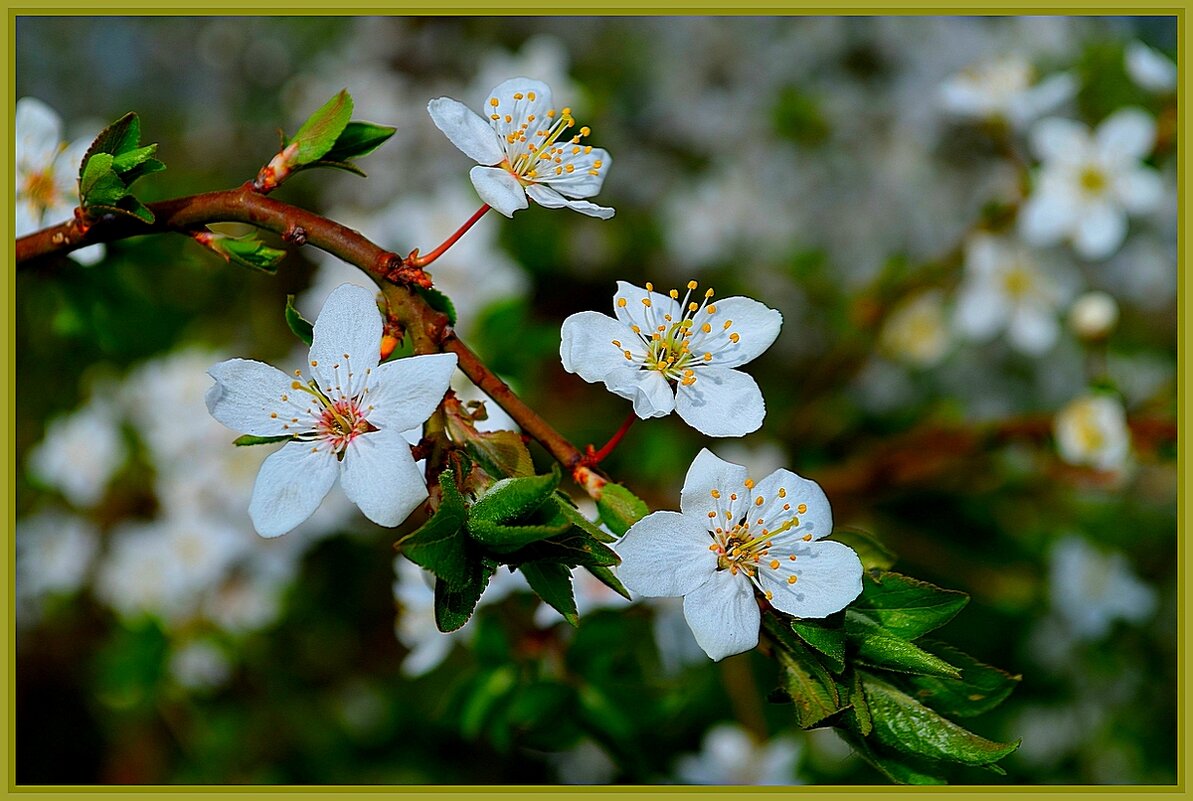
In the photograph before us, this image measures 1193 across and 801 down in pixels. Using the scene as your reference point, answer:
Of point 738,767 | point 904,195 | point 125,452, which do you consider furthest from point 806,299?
point 125,452

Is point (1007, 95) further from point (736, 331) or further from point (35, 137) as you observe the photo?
point (35, 137)

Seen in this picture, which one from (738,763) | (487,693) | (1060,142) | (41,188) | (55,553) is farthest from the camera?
(55,553)

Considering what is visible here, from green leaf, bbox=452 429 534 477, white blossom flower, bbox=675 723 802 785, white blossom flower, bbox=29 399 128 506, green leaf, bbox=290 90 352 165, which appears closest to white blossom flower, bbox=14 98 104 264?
green leaf, bbox=290 90 352 165

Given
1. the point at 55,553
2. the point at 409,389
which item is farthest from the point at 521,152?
the point at 55,553

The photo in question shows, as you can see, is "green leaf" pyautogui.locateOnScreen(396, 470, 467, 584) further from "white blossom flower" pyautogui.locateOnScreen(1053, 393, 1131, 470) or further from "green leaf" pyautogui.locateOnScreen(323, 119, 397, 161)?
"white blossom flower" pyautogui.locateOnScreen(1053, 393, 1131, 470)

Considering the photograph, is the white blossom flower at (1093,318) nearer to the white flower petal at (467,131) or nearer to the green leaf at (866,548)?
the green leaf at (866,548)

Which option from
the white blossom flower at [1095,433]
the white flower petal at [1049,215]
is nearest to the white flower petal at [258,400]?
the white blossom flower at [1095,433]
